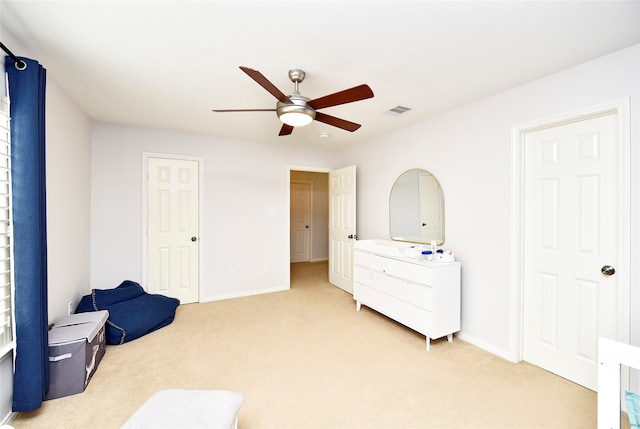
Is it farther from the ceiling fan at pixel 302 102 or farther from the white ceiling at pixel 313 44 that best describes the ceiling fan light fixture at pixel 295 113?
the white ceiling at pixel 313 44

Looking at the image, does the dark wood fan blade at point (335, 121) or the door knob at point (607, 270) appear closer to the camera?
the door knob at point (607, 270)

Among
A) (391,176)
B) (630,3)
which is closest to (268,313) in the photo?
(391,176)

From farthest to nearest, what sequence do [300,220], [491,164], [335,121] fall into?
1. [300,220]
2. [491,164]
3. [335,121]

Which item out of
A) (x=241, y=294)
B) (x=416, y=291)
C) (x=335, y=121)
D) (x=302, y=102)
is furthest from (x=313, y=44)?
(x=241, y=294)

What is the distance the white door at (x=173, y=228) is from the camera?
382 cm

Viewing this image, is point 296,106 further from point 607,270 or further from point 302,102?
point 607,270

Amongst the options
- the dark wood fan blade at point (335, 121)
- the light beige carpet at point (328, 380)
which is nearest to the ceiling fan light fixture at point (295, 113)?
the dark wood fan blade at point (335, 121)

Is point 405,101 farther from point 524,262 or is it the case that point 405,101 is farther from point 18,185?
point 18,185

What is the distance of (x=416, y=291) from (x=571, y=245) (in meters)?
1.31

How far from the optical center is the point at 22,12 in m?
1.57

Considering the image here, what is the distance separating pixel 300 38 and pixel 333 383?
97.8 inches

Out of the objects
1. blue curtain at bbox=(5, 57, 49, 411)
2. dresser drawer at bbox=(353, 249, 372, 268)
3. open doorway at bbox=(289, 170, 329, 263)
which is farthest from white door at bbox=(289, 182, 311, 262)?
blue curtain at bbox=(5, 57, 49, 411)

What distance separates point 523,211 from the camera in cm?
247

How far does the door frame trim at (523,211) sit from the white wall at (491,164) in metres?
0.03
